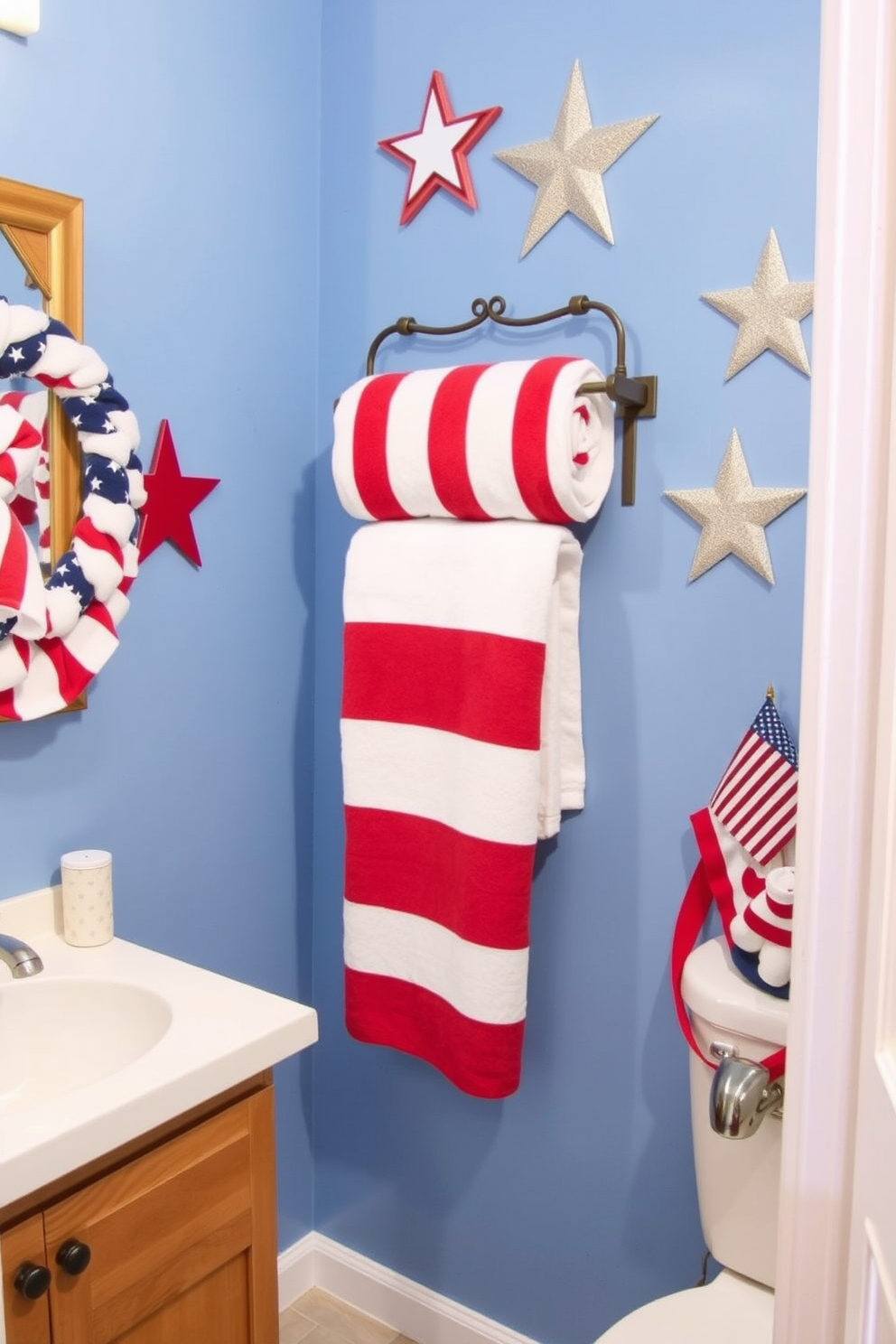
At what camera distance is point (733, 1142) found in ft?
4.15

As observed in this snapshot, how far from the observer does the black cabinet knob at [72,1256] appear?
977mm

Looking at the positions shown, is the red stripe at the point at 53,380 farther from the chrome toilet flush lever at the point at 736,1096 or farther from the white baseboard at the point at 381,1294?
the white baseboard at the point at 381,1294

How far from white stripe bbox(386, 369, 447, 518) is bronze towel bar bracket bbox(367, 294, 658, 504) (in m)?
0.13

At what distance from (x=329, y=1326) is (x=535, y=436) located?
4.74 feet

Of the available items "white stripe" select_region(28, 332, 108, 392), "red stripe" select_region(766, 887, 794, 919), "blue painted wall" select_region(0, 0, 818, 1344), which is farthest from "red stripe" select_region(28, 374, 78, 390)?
"red stripe" select_region(766, 887, 794, 919)

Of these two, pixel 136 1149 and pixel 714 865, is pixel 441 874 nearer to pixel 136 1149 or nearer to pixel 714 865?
pixel 714 865

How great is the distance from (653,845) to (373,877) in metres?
0.39

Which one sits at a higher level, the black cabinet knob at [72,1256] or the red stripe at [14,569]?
the red stripe at [14,569]

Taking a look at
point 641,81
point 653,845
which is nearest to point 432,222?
point 641,81

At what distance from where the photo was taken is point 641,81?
140cm

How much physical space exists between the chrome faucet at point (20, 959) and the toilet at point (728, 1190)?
2.40 feet

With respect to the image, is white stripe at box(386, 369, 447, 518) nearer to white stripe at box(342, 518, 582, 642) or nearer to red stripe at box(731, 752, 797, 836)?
white stripe at box(342, 518, 582, 642)

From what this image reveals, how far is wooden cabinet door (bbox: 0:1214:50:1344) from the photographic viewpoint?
94 cm

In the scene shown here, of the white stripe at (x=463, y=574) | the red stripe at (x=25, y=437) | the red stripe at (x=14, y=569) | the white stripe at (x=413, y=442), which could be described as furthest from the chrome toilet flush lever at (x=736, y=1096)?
the red stripe at (x=25, y=437)
